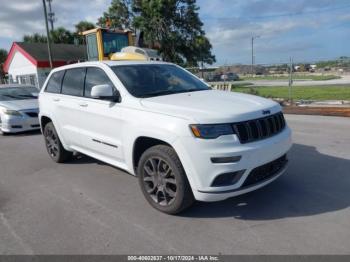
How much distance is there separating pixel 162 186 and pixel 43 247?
1.41m

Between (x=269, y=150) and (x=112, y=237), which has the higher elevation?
(x=269, y=150)

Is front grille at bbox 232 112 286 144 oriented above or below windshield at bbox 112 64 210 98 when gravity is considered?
below

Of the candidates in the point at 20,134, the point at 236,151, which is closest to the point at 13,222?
the point at 236,151

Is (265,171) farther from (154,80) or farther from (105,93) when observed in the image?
(105,93)

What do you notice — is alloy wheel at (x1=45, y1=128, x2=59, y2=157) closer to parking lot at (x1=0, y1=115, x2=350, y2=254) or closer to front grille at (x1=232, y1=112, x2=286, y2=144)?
parking lot at (x1=0, y1=115, x2=350, y2=254)

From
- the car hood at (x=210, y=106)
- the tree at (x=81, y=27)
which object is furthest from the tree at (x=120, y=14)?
the car hood at (x=210, y=106)

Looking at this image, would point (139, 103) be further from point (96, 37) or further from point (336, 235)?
point (96, 37)

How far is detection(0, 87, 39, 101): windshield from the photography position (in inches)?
422

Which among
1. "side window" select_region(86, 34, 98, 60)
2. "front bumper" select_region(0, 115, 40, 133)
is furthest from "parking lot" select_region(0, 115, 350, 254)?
"side window" select_region(86, 34, 98, 60)

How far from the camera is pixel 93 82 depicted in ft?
16.1

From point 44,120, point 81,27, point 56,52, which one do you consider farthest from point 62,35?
point 44,120

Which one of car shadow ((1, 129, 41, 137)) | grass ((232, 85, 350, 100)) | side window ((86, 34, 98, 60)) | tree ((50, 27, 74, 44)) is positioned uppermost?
tree ((50, 27, 74, 44))

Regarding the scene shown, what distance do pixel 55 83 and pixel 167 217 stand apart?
3.65 m

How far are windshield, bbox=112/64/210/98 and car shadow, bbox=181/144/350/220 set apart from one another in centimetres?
165
